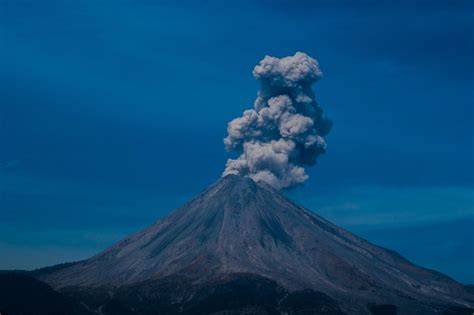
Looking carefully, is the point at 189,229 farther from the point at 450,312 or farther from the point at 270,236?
the point at 450,312

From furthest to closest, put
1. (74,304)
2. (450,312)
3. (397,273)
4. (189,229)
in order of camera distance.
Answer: (189,229), (397,273), (450,312), (74,304)

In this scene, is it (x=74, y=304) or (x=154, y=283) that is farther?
(x=154, y=283)

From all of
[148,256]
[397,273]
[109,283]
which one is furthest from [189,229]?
[397,273]

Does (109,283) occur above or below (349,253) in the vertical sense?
below

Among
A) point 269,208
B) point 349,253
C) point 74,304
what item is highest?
point 269,208

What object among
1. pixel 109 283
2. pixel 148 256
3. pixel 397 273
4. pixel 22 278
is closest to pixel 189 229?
pixel 148 256

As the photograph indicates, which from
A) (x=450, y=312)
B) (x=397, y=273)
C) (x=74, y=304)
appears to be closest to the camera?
(x=74, y=304)
